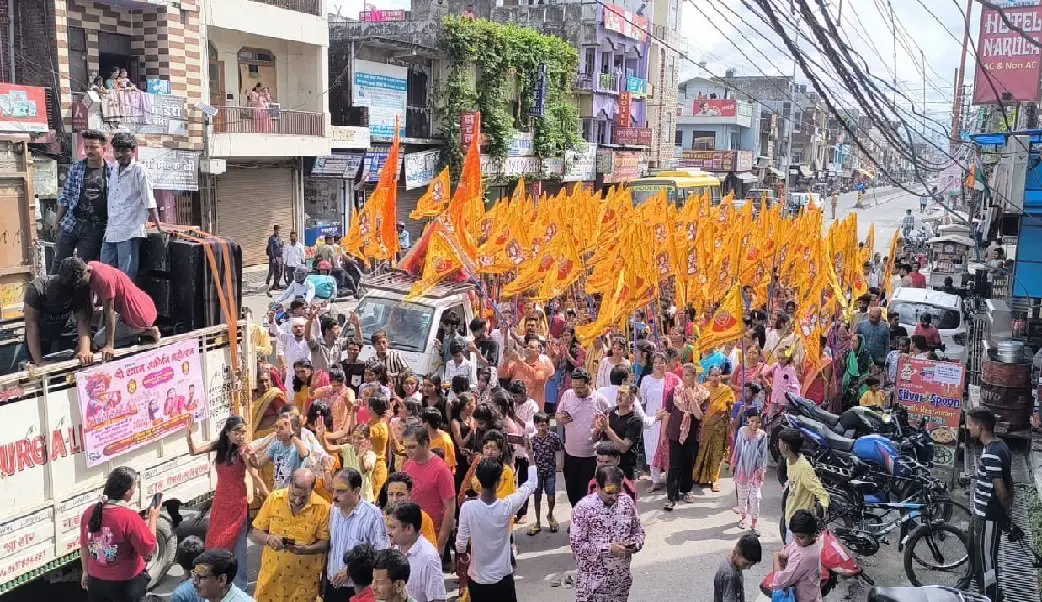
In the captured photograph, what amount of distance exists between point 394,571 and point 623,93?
40602 mm

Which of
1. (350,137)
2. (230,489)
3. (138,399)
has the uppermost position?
(350,137)

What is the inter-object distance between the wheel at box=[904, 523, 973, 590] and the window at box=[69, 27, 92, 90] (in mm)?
16521

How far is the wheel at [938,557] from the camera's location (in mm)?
7012

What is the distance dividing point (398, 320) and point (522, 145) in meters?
24.8

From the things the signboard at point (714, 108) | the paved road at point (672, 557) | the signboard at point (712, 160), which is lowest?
the paved road at point (672, 557)

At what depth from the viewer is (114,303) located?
6098 mm

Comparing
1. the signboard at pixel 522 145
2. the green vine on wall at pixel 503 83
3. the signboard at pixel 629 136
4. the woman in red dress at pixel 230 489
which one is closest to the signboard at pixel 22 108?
the woman in red dress at pixel 230 489

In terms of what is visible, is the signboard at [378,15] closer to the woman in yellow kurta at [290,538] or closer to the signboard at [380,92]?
the signboard at [380,92]

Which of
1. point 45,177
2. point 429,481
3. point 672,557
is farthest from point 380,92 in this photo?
point 429,481

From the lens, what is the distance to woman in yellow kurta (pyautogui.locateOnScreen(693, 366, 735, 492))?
8547mm

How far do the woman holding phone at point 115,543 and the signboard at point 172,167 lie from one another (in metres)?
14.4

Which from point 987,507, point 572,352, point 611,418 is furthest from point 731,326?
point 987,507

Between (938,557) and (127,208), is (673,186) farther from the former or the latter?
(127,208)

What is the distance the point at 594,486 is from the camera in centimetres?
552
